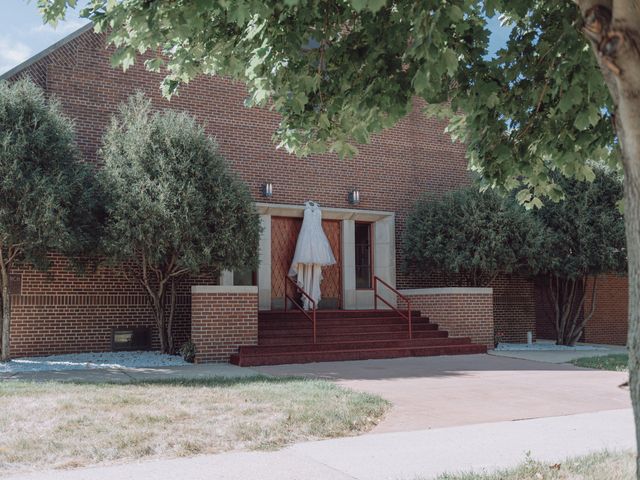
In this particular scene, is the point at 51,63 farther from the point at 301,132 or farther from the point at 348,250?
the point at 301,132

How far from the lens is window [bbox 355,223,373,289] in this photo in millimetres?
16734

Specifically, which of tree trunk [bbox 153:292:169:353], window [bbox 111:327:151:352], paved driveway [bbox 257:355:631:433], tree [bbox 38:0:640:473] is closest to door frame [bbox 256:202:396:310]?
paved driveway [bbox 257:355:631:433]

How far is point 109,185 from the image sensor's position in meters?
11.5

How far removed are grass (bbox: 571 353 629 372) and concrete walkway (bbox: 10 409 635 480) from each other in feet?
17.5

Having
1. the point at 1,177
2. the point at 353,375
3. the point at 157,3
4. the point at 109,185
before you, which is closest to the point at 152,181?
the point at 109,185

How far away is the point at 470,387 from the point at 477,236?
6546 millimetres

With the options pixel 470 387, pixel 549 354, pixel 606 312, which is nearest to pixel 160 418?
pixel 470 387

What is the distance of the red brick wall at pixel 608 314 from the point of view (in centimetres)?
1892

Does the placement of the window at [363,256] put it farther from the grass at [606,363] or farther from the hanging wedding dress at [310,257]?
the grass at [606,363]

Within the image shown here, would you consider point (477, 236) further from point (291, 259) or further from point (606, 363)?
point (291, 259)

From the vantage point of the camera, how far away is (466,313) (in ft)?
48.7

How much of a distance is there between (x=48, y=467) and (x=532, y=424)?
4.58 metres

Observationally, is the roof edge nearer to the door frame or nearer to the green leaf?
the door frame

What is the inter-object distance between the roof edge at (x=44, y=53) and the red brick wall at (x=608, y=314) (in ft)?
49.7
